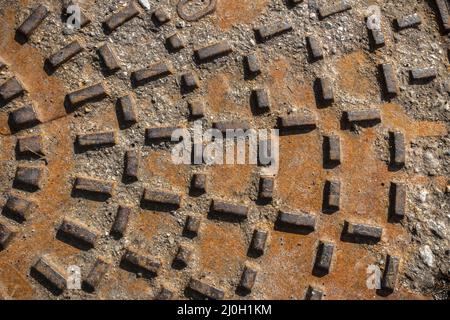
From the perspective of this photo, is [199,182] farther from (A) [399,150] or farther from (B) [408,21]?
(B) [408,21]

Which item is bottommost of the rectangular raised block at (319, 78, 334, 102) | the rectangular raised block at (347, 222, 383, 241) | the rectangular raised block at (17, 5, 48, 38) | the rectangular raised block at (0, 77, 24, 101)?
the rectangular raised block at (347, 222, 383, 241)

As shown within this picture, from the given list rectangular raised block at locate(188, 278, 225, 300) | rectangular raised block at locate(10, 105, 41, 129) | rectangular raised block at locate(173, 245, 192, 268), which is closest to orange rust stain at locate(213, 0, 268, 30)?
rectangular raised block at locate(10, 105, 41, 129)

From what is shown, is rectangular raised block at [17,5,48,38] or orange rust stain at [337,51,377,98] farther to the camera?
orange rust stain at [337,51,377,98]

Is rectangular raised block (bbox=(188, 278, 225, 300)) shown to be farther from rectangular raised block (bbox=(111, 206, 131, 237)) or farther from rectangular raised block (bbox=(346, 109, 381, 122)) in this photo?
rectangular raised block (bbox=(346, 109, 381, 122))

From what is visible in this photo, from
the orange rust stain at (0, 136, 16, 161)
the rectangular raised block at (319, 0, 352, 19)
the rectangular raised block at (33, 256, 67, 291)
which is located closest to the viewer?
the rectangular raised block at (33, 256, 67, 291)

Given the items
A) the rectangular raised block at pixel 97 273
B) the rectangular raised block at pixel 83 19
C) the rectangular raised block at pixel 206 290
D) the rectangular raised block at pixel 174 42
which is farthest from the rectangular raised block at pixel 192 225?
the rectangular raised block at pixel 83 19

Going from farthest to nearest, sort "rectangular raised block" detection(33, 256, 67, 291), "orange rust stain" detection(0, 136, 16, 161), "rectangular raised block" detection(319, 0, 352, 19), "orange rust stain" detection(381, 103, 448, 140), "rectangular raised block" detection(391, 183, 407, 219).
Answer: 1. "rectangular raised block" detection(319, 0, 352, 19)
2. "orange rust stain" detection(381, 103, 448, 140)
3. "rectangular raised block" detection(391, 183, 407, 219)
4. "orange rust stain" detection(0, 136, 16, 161)
5. "rectangular raised block" detection(33, 256, 67, 291)
